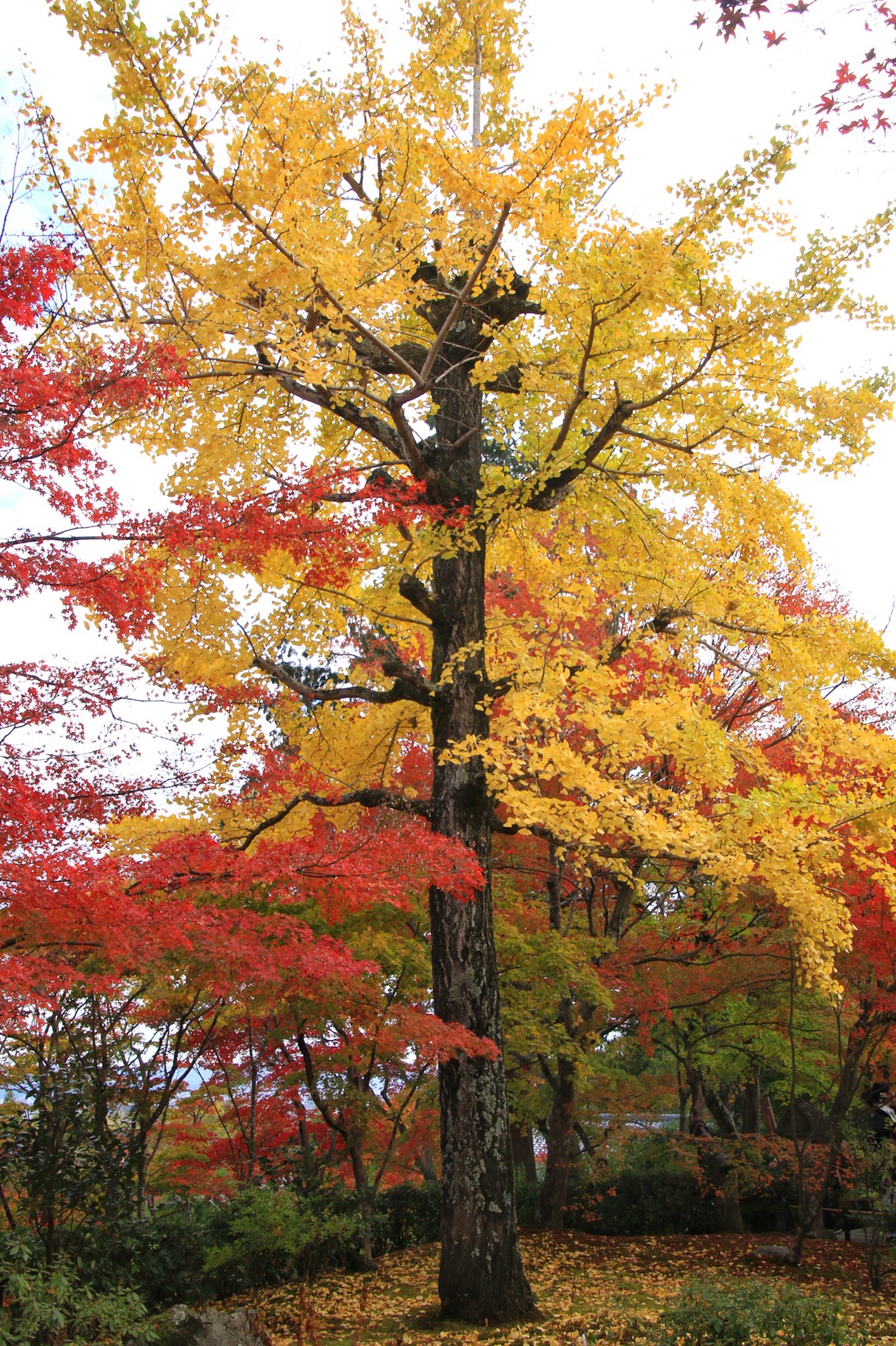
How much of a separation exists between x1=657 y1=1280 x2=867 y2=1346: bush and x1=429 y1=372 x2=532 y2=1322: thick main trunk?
124cm

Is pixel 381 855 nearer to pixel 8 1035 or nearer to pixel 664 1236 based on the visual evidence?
pixel 8 1035

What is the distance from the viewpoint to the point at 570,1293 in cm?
808

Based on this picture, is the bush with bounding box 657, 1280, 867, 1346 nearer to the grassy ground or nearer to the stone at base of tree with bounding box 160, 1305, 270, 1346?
the grassy ground

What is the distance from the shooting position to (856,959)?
9.02m

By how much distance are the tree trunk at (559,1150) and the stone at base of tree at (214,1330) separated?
581cm

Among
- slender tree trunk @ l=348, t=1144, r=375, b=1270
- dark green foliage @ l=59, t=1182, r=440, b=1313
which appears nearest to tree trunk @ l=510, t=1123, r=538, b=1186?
slender tree trunk @ l=348, t=1144, r=375, b=1270

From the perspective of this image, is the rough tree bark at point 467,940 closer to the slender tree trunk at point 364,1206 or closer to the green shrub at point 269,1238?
the green shrub at point 269,1238

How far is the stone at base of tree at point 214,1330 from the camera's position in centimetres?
531

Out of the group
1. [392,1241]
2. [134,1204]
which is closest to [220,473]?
[134,1204]

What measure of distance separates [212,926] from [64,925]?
0.95 metres

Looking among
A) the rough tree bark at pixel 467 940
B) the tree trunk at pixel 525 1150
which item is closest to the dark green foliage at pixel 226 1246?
the rough tree bark at pixel 467 940

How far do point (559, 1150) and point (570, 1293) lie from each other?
12.0ft

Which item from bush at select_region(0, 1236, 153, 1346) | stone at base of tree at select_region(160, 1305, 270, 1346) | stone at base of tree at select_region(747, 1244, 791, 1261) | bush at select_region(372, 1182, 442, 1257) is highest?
bush at select_region(0, 1236, 153, 1346)

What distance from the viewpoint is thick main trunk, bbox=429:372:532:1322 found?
6.52 m
